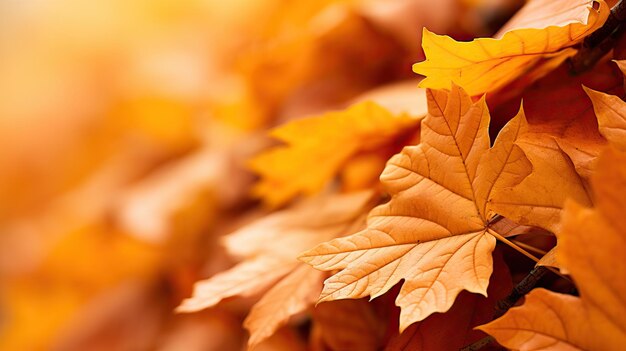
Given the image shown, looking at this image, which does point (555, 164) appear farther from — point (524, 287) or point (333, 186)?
point (333, 186)

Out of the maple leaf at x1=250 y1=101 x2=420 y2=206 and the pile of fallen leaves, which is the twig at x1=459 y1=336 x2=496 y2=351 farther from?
the maple leaf at x1=250 y1=101 x2=420 y2=206

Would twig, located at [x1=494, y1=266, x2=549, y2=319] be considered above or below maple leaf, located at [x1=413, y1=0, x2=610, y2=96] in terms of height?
below

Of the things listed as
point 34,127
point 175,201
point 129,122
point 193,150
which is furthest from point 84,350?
point 34,127

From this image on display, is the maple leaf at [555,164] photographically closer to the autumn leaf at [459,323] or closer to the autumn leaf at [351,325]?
the autumn leaf at [459,323]

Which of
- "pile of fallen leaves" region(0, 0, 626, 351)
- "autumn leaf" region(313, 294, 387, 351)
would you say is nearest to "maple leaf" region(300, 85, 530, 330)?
"pile of fallen leaves" region(0, 0, 626, 351)

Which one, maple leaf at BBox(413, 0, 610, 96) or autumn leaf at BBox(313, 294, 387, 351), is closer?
maple leaf at BBox(413, 0, 610, 96)

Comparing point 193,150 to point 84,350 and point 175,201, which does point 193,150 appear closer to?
point 175,201
